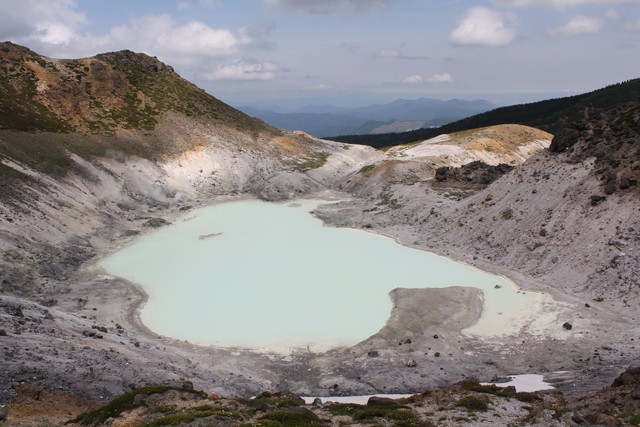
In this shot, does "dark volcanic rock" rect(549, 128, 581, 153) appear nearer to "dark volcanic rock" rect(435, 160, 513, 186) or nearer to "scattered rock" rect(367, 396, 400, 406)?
"dark volcanic rock" rect(435, 160, 513, 186)

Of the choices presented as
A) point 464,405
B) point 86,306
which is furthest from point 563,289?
point 86,306

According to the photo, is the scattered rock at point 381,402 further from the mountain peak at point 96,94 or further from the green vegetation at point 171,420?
the mountain peak at point 96,94

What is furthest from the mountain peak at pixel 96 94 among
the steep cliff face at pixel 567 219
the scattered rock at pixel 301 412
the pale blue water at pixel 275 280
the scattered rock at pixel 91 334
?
the scattered rock at pixel 301 412

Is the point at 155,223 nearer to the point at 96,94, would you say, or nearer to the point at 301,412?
the point at 96,94

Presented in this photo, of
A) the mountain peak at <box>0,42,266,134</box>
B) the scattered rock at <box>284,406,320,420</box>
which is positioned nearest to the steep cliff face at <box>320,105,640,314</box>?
the scattered rock at <box>284,406,320,420</box>

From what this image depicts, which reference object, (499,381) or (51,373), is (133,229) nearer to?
(51,373)
